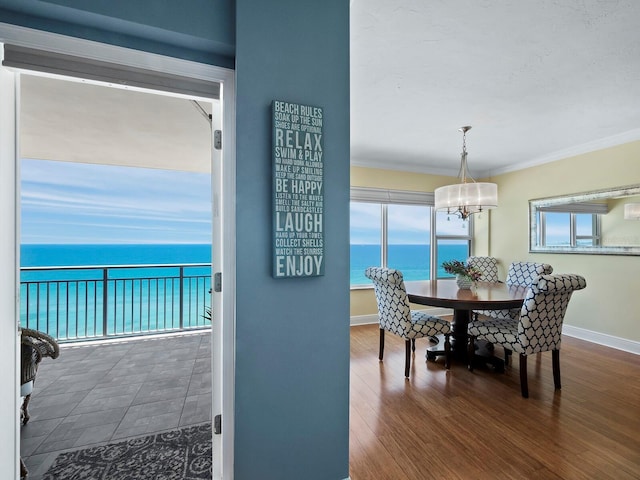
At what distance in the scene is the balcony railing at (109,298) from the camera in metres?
3.86

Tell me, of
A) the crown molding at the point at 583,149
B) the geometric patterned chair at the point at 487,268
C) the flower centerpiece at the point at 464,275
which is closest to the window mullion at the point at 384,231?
the geometric patterned chair at the point at 487,268

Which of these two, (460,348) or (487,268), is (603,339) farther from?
(460,348)

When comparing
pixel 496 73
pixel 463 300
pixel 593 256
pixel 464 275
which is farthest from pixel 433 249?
pixel 496 73

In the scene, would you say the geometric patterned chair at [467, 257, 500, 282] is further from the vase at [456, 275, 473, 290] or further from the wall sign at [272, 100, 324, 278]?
the wall sign at [272, 100, 324, 278]

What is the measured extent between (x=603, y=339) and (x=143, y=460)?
4.93m

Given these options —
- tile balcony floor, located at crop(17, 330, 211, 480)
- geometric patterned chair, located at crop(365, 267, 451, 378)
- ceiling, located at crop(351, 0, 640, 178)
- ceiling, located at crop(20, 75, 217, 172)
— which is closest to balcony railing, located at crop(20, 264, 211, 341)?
tile balcony floor, located at crop(17, 330, 211, 480)

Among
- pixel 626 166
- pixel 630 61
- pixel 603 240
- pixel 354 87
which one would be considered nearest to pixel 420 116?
pixel 354 87

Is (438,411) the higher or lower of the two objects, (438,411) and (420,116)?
the lower

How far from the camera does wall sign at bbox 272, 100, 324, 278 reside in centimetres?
→ 132

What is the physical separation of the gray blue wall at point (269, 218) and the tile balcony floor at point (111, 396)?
1.13 m

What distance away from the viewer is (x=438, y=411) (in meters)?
2.21

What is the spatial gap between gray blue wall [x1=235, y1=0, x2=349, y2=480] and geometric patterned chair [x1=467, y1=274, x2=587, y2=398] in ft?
5.80

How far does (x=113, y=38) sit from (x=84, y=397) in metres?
2.65

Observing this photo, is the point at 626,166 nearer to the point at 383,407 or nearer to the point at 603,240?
the point at 603,240
